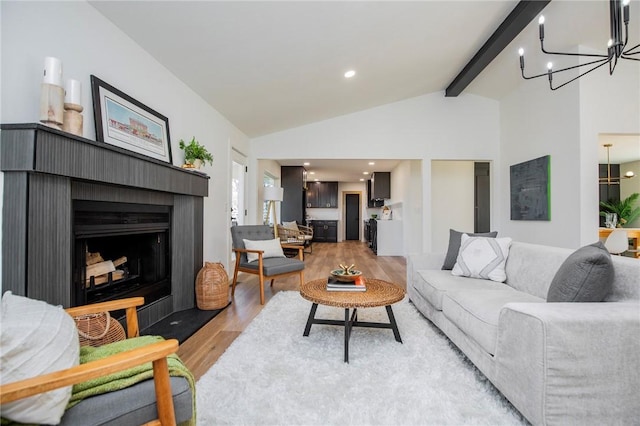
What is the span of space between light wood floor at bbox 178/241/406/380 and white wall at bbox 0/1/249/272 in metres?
0.91

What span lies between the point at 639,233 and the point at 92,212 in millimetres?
6811

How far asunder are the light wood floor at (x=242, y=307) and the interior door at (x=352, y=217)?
4.27 meters

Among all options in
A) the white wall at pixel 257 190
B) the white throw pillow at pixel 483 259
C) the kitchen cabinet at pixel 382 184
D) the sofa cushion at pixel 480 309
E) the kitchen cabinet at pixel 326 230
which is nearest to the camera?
the sofa cushion at pixel 480 309

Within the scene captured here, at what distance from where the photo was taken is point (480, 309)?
1.78 m

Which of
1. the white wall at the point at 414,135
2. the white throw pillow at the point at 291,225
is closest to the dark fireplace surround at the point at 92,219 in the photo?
the white wall at the point at 414,135

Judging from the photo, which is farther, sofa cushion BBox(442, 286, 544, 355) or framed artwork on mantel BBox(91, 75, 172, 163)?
framed artwork on mantel BBox(91, 75, 172, 163)

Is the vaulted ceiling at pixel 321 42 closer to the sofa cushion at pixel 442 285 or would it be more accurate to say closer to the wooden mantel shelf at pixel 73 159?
the wooden mantel shelf at pixel 73 159

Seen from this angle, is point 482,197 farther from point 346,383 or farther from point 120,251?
point 120,251

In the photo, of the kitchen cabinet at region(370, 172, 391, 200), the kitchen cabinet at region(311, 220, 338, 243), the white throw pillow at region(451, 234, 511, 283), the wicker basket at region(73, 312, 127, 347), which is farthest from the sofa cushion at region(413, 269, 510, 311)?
the kitchen cabinet at region(311, 220, 338, 243)

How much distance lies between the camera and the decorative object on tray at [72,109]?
1644mm

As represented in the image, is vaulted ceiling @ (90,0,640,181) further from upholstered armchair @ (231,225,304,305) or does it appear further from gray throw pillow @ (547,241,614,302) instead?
gray throw pillow @ (547,241,614,302)

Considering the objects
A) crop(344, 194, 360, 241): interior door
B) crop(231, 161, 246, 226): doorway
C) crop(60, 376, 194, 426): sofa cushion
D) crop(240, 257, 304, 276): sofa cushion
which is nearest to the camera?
crop(60, 376, 194, 426): sofa cushion

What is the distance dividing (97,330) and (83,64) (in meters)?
1.66

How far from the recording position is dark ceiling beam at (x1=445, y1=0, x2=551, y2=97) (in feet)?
9.02
